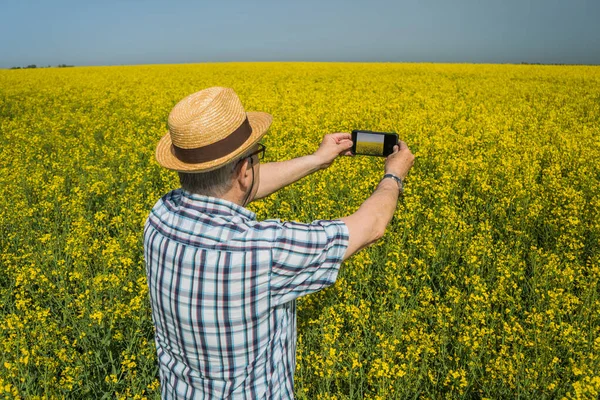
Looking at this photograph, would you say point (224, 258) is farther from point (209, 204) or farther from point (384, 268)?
→ point (384, 268)

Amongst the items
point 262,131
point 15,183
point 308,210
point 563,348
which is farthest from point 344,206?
point 15,183

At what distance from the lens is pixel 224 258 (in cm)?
129

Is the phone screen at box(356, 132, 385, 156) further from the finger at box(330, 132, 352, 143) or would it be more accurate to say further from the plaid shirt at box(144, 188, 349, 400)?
the plaid shirt at box(144, 188, 349, 400)

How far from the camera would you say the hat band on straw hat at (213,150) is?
137 centimetres

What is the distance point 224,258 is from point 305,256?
246 millimetres

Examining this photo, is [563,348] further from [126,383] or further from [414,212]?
[126,383]

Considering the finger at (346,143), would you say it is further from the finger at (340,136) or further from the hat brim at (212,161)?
the hat brim at (212,161)

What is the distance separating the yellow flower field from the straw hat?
1.45 m

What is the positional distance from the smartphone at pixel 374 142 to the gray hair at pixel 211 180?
1.05 meters

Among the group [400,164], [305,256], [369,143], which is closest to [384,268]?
[369,143]

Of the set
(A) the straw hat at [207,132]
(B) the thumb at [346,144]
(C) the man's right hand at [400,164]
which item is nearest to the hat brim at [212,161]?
(A) the straw hat at [207,132]

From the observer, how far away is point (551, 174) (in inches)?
211

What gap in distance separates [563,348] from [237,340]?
2.33 m

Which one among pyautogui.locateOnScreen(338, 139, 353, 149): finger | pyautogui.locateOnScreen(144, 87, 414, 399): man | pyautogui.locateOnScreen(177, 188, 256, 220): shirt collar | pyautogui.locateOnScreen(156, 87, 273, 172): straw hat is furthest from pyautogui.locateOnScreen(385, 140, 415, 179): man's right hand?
pyautogui.locateOnScreen(177, 188, 256, 220): shirt collar
